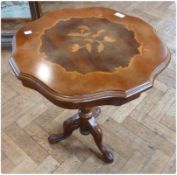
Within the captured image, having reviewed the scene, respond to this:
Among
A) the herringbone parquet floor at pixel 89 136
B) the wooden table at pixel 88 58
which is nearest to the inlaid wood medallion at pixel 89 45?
the wooden table at pixel 88 58

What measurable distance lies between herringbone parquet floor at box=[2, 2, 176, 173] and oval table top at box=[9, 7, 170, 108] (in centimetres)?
57

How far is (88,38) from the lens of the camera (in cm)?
101

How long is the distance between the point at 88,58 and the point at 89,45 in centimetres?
8

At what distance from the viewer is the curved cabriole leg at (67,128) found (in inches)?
48.8

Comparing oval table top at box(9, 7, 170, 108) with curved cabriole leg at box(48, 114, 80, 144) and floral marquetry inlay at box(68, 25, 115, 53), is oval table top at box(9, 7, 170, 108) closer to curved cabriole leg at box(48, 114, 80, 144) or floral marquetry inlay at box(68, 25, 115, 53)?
floral marquetry inlay at box(68, 25, 115, 53)

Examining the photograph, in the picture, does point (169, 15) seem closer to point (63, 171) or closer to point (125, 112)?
point (125, 112)

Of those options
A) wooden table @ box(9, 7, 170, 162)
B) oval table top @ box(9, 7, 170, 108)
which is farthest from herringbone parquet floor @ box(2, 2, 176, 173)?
oval table top @ box(9, 7, 170, 108)

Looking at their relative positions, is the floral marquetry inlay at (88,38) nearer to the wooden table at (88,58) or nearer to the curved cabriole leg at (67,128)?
the wooden table at (88,58)

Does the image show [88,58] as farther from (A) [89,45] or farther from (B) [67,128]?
(B) [67,128]

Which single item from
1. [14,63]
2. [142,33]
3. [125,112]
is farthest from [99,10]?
[125,112]

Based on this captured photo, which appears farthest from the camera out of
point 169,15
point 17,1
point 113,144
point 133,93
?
point 169,15

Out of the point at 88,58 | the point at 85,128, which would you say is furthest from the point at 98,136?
the point at 88,58

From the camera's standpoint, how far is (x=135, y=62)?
2.96ft

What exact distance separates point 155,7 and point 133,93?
187cm
